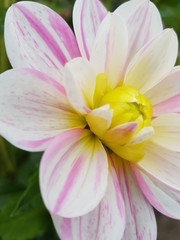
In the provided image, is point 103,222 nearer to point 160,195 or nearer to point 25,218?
point 160,195

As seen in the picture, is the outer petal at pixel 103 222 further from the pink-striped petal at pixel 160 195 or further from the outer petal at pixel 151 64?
the outer petal at pixel 151 64

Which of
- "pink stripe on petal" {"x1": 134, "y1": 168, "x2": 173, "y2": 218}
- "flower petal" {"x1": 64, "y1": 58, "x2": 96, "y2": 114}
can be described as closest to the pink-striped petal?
"pink stripe on petal" {"x1": 134, "y1": 168, "x2": 173, "y2": 218}

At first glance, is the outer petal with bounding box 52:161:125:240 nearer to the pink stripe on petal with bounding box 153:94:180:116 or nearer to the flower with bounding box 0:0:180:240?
the flower with bounding box 0:0:180:240

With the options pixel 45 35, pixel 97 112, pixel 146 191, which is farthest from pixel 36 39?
pixel 146 191

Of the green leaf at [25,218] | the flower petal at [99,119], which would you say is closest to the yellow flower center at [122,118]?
the flower petal at [99,119]

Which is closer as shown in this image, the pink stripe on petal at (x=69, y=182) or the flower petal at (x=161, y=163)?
the pink stripe on petal at (x=69, y=182)

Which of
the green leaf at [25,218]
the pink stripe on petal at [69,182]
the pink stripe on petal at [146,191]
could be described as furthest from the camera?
the green leaf at [25,218]

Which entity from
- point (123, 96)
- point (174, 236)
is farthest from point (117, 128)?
point (174, 236)
